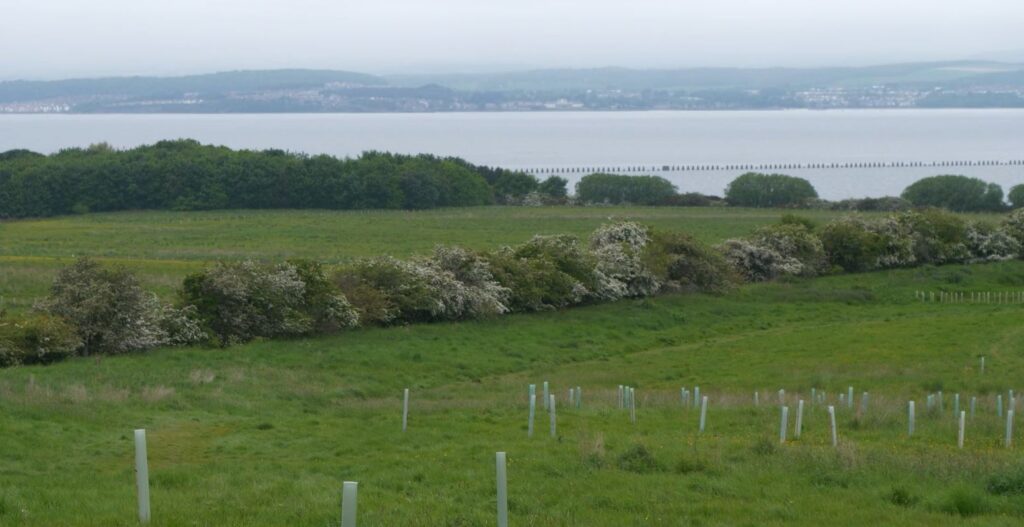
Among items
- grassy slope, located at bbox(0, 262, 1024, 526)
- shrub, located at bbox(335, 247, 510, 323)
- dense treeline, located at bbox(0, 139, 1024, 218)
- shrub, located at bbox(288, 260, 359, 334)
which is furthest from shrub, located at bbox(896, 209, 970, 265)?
dense treeline, located at bbox(0, 139, 1024, 218)

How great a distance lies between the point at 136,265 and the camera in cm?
5519

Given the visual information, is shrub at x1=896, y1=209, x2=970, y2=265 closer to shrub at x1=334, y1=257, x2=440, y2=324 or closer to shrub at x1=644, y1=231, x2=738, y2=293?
shrub at x1=644, y1=231, x2=738, y2=293

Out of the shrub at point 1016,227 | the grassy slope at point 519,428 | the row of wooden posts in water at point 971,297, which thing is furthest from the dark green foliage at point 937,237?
the grassy slope at point 519,428

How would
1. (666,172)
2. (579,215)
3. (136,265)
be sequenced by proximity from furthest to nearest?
1. (666,172)
2. (579,215)
3. (136,265)

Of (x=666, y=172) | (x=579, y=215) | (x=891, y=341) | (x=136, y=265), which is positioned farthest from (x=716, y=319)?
(x=666, y=172)

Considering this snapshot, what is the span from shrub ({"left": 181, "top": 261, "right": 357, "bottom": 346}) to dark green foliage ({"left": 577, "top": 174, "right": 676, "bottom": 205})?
81.6 m

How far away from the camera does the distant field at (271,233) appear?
55.7 metres

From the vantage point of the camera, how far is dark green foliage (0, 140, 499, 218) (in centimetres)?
10781

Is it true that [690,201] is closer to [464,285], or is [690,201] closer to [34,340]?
[464,285]

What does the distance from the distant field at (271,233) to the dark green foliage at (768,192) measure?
25.7 feet

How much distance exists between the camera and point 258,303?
124 feet

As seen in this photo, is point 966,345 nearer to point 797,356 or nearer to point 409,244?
point 797,356

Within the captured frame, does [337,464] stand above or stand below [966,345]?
above

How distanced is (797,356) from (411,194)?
7928 centimetres
